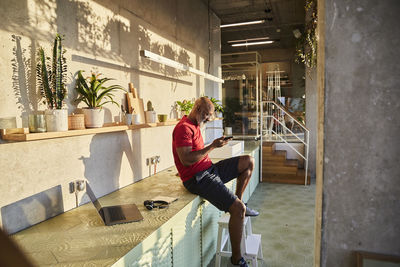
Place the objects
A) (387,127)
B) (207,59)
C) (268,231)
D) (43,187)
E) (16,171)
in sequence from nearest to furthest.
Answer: (387,127) → (16,171) → (43,187) → (268,231) → (207,59)

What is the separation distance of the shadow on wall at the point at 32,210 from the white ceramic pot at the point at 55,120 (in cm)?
52

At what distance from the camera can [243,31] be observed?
9.16m

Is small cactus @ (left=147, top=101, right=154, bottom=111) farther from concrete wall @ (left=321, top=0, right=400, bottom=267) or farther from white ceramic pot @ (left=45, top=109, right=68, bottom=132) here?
concrete wall @ (left=321, top=0, right=400, bottom=267)

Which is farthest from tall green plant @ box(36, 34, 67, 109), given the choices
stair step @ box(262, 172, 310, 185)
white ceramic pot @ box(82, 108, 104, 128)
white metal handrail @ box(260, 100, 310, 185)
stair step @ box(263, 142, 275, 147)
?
stair step @ box(263, 142, 275, 147)

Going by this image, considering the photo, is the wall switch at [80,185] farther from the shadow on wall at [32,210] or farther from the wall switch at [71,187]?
the shadow on wall at [32,210]

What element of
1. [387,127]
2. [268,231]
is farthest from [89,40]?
[268,231]

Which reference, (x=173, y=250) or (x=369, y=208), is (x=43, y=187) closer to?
(x=173, y=250)

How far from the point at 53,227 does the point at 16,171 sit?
463mm

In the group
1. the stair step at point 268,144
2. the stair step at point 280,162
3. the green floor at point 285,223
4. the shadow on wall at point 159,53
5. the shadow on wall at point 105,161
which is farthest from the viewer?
the stair step at point 268,144

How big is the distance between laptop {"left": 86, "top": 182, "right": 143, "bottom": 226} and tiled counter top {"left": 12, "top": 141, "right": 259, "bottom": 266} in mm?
45

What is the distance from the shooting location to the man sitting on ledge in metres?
2.53

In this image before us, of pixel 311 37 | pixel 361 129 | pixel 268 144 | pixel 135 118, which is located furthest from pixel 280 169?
pixel 361 129

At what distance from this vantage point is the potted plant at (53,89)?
194 cm

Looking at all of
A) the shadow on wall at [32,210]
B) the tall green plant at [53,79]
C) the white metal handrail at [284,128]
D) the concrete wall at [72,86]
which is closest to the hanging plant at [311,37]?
the white metal handrail at [284,128]
